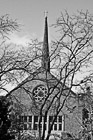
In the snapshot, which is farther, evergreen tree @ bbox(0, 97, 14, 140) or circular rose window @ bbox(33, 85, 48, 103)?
circular rose window @ bbox(33, 85, 48, 103)

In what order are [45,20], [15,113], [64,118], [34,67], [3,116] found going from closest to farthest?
[3,116] < [34,67] < [15,113] < [64,118] < [45,20]

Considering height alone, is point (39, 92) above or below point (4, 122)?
above

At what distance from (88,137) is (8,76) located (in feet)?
22.1

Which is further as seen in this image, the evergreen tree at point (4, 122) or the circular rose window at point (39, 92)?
the circular rose window at point (39, 92)

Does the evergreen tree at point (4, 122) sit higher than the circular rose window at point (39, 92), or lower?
lower

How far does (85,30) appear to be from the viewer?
17.8m

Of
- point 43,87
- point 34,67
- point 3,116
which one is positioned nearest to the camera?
point 3,116

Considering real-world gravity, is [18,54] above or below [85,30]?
below

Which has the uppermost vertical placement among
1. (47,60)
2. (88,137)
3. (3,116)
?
(47,60)

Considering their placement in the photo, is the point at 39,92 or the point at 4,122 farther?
the point at 39,92

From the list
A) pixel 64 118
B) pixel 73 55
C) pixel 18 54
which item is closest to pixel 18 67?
pixel 18 54

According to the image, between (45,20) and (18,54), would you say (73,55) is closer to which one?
(18,54)

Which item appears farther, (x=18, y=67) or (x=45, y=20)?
(x=45, y=20)

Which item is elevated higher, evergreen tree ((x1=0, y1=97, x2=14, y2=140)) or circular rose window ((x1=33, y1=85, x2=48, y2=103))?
circular rose window ((x1=33, y1=85, x2=48, y2=103))
